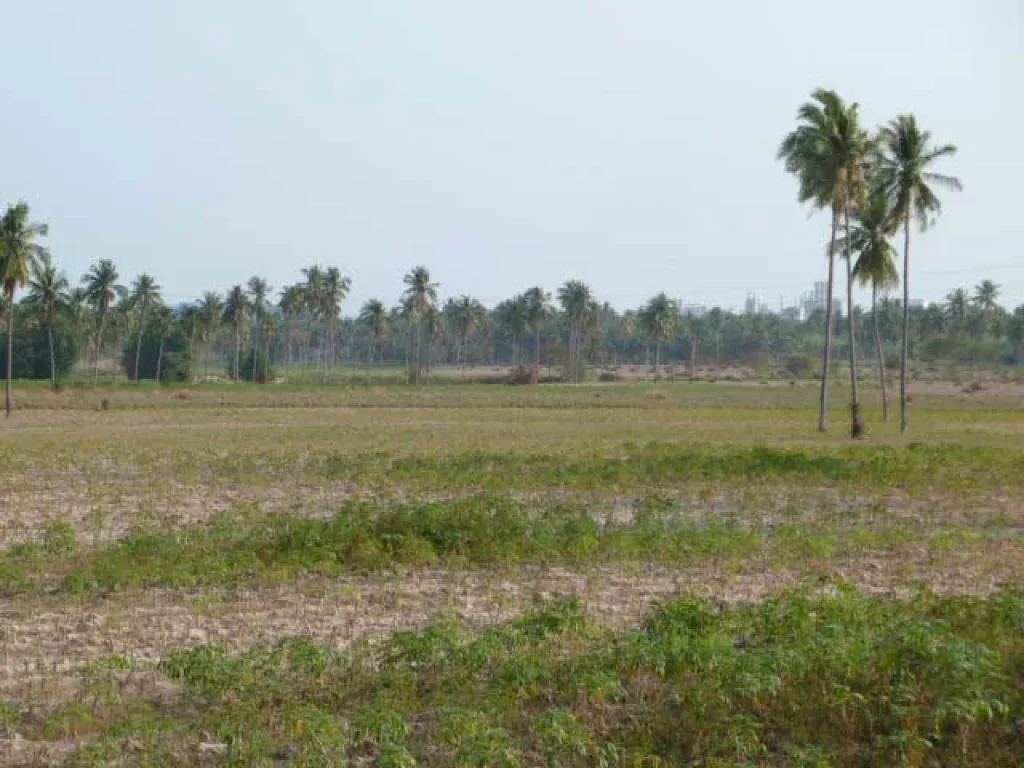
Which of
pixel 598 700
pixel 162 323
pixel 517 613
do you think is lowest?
pixel 517 613

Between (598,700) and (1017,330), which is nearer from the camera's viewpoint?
(598,700)

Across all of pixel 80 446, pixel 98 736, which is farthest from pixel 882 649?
pixel 80 446

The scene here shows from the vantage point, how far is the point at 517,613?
12.1m

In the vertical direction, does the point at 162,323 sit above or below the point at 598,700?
above

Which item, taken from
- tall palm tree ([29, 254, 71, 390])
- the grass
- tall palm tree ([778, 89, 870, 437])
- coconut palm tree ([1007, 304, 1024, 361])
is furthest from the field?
coconut palm tree ([1007, 304, 1024, 361])

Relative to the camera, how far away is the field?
26.5 ft

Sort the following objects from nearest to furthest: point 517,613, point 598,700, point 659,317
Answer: point 598,700, point 517,613, point 659,317

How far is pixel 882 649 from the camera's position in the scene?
9125 mm

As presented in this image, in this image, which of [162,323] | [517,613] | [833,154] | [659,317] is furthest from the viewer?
[659,317]

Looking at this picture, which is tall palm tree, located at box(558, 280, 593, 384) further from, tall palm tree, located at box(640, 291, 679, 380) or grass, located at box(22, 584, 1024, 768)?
grass, located at box(22, 584, 1024, 768)

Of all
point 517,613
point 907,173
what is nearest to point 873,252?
point 907,173

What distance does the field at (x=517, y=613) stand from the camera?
808 centimetres

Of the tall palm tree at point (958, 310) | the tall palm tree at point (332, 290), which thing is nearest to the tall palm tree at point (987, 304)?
the tall palm tree at point (958, 310)

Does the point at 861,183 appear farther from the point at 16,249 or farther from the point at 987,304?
the point at 987,304
